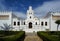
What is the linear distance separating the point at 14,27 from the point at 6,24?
2.15 metres

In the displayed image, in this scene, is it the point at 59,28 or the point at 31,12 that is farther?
the point at 31,12

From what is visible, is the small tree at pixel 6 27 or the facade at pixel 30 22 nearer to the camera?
the small tree at pixel 6 27

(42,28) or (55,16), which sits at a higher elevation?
(55,16)

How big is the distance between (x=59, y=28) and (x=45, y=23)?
3871mm

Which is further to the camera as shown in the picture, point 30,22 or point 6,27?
point 30,22

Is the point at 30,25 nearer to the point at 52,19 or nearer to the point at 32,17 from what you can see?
the point at 32,17

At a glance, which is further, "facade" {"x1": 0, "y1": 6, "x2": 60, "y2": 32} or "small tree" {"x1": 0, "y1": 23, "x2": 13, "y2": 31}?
"facade" {"x1": 0, "y1": 6, "x2": 60, "y2": 32}

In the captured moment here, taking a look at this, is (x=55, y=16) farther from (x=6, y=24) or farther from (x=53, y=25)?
(x=6, y=24)

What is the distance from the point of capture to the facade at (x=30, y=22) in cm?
4219

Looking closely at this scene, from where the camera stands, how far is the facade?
42.2m

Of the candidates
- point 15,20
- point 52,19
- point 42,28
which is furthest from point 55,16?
point 15,20

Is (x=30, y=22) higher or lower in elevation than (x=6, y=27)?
higher

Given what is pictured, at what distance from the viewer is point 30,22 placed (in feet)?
145

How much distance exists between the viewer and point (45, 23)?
1720 inches
